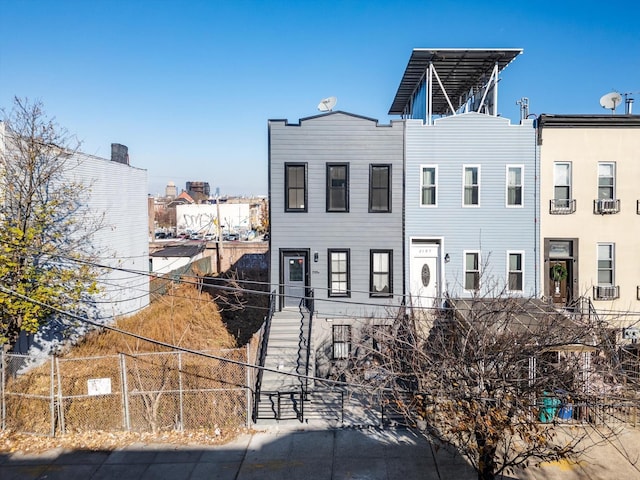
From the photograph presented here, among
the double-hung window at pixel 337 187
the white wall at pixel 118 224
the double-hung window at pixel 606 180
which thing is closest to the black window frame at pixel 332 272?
the double-hung window at pixel 337 187

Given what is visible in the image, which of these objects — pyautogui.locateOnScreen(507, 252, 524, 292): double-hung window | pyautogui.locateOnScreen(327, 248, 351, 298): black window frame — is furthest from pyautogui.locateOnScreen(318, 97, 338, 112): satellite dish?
pyautogui.locateOnScreen(507, 252, 524, 292): double-hung window

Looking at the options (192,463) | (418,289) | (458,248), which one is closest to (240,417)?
(192,463)

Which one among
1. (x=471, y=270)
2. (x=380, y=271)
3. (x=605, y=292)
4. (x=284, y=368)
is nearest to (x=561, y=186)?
(x=605, y=292)

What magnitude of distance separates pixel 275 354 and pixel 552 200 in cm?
1016

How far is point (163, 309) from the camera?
21.0 m

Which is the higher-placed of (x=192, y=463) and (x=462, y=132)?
(x=462, y=132)

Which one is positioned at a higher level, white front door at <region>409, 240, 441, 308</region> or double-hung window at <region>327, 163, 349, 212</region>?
double-hung window at <region>327, 163, 349, 212</region>

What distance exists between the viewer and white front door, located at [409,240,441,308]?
16.0 meters

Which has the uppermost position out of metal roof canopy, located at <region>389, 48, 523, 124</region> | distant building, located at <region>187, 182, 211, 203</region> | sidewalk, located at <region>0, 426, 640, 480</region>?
distant building, located at <region>187, 182, 211, 203</region>

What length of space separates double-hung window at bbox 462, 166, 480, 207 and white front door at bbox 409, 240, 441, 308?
181 cm

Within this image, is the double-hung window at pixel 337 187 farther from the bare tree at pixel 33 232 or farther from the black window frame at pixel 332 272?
the bare tree at pixel 33 232

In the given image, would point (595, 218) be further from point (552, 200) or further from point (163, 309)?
point (163, 309)

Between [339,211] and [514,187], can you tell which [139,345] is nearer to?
[339,211]

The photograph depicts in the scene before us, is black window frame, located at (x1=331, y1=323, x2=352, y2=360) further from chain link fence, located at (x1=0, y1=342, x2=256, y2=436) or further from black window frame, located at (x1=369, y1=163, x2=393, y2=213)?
black window frame, located at (x1=369, y1=163, x2=393, y2=213)
